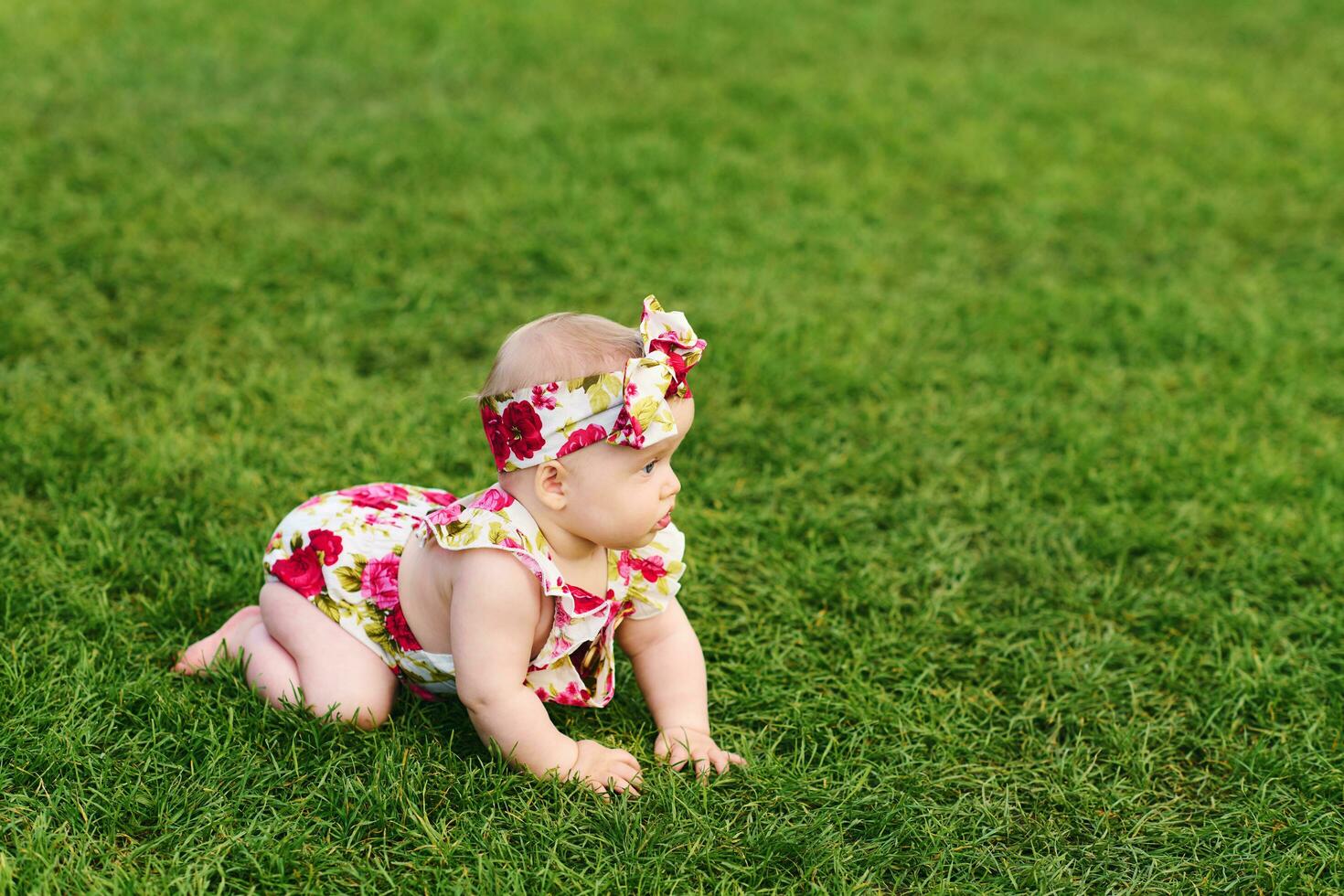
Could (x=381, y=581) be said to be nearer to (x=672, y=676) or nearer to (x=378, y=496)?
(x=378, y=496)

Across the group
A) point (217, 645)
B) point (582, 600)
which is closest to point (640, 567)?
point (582, 600)

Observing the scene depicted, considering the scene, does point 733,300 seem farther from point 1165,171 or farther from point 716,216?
point 1165,171

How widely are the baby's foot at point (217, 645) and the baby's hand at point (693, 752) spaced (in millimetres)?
865

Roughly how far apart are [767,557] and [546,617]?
930mm

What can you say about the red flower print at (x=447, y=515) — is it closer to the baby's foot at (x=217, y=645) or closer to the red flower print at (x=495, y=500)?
the red flower print at (x=495, y=500)

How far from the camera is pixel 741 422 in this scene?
3.60m

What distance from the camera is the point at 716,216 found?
16.2ft

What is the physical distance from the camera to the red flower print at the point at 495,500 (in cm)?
217

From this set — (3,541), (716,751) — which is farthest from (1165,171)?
(3,541)

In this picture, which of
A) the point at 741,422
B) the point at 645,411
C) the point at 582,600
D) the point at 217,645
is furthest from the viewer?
the point at 741,422

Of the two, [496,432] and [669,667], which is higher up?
[496,432]

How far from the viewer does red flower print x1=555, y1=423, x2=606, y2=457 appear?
2.05 meters

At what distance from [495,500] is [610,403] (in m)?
0.31

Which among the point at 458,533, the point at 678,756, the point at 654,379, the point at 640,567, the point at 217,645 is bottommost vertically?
the point at 678,756
